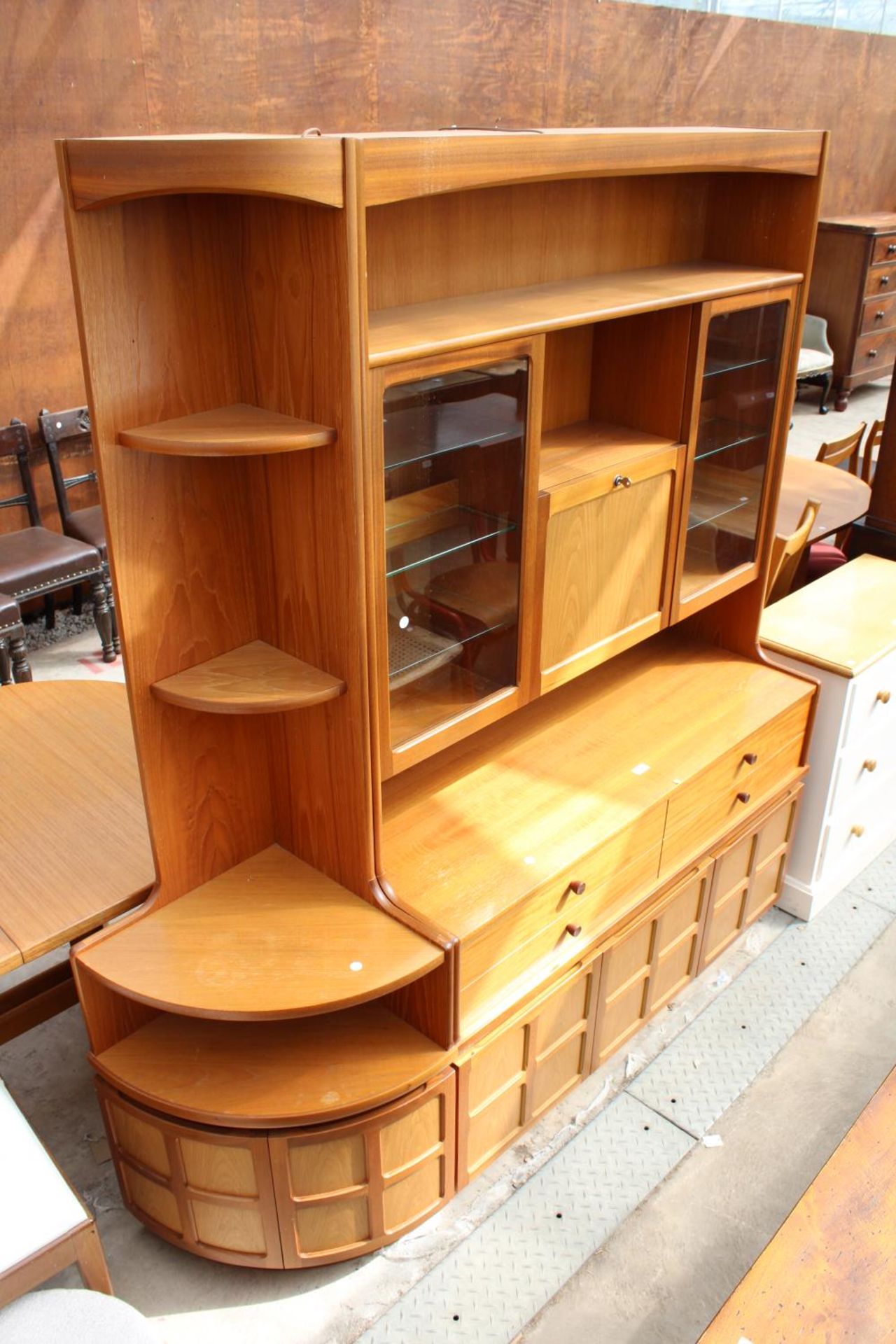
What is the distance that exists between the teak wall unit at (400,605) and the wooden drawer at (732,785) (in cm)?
2

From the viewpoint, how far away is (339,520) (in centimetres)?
184

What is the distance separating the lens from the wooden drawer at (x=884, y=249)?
8008 mm

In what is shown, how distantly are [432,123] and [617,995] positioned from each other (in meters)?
4.80

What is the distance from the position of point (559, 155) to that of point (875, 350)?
7.68 meters

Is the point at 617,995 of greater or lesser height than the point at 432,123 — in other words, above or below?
below

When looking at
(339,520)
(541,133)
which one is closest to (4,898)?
(339,520)

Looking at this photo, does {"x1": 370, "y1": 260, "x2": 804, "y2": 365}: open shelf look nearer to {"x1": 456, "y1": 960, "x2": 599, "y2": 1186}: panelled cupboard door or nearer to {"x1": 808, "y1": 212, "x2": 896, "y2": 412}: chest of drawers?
{"x1": 456, "y1": 960, "x2": 599, "y2": 1186}: panelled cupboard door

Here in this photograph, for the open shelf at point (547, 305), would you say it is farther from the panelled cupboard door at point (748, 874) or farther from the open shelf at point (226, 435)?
the panelled cupboard door at point (748, 874)

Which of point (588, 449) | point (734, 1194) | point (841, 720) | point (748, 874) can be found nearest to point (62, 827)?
point (588, 449)

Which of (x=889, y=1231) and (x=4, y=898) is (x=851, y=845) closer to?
(x=889, y=1231)

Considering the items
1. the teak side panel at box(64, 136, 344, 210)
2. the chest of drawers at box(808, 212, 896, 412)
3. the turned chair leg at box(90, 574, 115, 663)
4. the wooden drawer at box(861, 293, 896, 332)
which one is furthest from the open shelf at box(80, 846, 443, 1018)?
the wooden drawer at box(861, 293, 896, 332)

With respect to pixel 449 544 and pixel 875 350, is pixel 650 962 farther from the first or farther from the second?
pixel 875 350

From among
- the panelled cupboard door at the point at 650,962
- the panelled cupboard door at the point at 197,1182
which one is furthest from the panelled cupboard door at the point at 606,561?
the panelled cupboard door at the point at 197,1182

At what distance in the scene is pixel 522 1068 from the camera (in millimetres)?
2475
